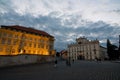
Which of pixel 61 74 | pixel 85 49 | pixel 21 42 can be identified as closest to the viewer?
pixel 61 74

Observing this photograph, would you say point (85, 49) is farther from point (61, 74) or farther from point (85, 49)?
point (61, 74)

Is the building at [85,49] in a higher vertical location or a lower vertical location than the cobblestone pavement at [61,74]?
higher

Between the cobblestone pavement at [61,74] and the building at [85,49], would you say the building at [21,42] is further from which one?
the building at [85,49]

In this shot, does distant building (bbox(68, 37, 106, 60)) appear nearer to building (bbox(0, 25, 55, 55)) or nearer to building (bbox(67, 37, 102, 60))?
building (bbox(67, 37, 102, 60))

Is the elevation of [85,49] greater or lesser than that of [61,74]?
greater

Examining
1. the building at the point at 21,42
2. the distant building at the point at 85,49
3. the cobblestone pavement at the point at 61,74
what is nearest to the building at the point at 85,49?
the distant building at the point at 85,49

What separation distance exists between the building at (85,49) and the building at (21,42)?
38.3 meters

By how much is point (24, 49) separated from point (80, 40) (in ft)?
194

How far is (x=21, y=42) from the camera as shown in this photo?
196 ft

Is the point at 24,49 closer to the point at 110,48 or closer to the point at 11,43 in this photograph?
the point at 11,43

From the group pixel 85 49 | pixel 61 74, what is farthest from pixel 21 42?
pixel 85 49

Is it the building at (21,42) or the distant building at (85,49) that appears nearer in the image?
the building at (21,42)

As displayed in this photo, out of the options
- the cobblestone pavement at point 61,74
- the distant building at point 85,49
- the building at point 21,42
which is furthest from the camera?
the distant building at point 85,49

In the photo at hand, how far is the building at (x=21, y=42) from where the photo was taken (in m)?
54.1
